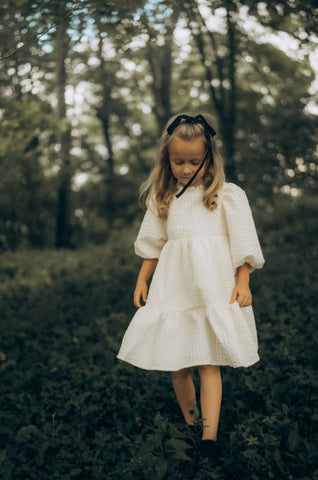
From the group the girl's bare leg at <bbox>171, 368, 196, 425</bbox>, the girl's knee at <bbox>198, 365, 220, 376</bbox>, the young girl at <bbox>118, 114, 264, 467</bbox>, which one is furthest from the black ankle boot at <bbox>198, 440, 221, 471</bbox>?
the girl's knee at <bbox>198, 365, 220, 376</bbox>

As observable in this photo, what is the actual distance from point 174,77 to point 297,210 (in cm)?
967

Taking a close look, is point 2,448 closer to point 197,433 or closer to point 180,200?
point 197,433

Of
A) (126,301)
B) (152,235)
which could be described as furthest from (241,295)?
(126,301)

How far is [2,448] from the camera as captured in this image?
3.16 m

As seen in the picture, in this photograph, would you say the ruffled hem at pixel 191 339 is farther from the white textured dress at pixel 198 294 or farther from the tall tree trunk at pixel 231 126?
the tall tree trunk at pixel 231 126

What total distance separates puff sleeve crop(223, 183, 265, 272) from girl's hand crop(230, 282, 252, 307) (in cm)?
12

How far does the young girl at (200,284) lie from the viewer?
104 inches

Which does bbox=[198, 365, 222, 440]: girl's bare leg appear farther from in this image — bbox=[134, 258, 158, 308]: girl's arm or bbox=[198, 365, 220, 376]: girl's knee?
bbox=[134, 258, 158, 308]: girl's arm

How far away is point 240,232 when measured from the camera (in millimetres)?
2768

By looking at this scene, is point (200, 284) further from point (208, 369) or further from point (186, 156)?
point (186, 156)

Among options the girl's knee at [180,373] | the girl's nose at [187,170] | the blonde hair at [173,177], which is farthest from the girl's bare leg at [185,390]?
the girl's nose at [187,170]

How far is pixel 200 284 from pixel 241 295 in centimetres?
25

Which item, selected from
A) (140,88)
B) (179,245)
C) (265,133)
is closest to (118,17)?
(179,245)

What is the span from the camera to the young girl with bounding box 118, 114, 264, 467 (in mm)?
2635
